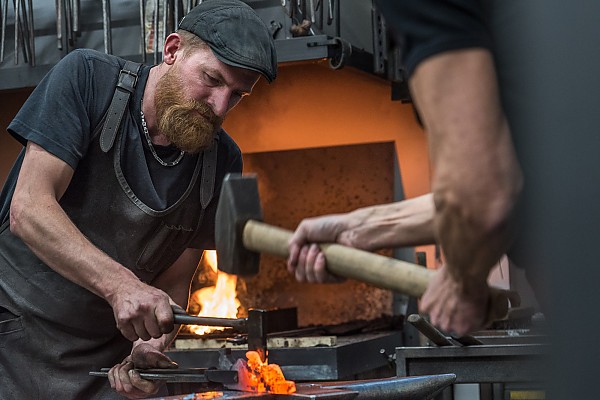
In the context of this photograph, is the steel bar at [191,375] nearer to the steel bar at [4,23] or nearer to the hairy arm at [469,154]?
the hairy arm at [469,154]

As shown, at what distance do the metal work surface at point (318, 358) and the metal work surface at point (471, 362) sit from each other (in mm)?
1109

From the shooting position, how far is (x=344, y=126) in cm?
600

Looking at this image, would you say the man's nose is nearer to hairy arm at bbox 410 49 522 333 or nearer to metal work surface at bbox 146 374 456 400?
metal work surface at bbox 146 374 456 400

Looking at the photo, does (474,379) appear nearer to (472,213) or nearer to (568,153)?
(472,213)

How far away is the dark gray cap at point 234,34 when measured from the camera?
3002mm

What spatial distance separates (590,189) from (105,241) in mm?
2301

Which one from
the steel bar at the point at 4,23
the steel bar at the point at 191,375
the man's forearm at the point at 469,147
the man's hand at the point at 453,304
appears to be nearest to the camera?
the man's forearm at the point at 469,147

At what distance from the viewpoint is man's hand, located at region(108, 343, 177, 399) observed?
277 centimetres

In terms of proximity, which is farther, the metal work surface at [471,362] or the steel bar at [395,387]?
the metal work surface at [471,362]


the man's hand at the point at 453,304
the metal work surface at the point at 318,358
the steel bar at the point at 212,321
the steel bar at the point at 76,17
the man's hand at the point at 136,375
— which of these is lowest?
the metal work surface at the point at 318,358

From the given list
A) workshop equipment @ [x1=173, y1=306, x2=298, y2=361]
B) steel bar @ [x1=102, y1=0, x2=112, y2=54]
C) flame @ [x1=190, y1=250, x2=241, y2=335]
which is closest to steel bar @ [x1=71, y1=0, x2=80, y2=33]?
steel bar @ [x1=102, y1=0, x2=112, y2=54]

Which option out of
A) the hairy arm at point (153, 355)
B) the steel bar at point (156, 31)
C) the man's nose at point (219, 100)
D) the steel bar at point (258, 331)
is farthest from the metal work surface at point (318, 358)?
the steel bar at point (258, 331)

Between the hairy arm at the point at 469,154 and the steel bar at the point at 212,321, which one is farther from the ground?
the hairy arm at the point at 469,154

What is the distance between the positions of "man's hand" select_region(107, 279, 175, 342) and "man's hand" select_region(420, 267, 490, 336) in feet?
3.97
